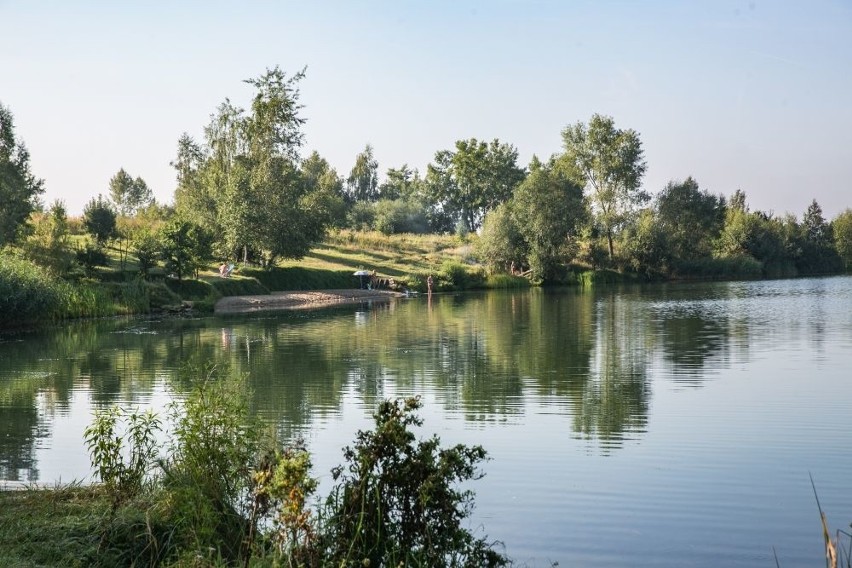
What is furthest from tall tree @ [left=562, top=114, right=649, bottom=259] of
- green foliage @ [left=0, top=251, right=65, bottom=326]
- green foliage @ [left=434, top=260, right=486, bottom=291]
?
green foliage @ [left=0, top=251, right=65, bottom=326]

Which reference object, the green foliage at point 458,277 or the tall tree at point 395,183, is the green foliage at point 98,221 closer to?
the green foliage at point 458,277

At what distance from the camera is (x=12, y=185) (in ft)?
165

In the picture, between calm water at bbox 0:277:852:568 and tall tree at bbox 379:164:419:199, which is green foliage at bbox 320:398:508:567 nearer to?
calm water at bbox 0:277:852:568

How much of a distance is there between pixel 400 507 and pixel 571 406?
32.4 feet

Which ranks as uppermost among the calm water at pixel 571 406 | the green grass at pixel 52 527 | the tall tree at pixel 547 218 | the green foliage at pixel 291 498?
the tall tree at pixel 547 218

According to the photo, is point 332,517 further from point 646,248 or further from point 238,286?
point 646,248

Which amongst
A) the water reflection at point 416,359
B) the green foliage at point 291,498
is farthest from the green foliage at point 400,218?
the green foliage at point 291,498

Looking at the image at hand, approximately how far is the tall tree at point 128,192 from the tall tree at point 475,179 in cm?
3625

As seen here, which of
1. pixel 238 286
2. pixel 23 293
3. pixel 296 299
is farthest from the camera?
pixel 296 299

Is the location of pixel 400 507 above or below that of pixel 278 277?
below

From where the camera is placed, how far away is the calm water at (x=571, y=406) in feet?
31.3

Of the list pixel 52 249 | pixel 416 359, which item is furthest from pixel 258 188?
pixel 416 359

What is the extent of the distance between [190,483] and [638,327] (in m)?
27.6

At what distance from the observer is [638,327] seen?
34156 millimetres
